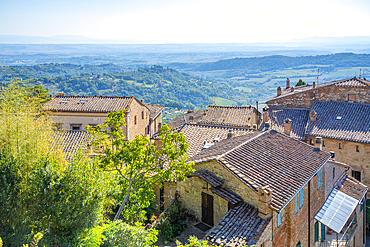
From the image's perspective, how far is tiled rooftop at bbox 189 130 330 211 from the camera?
12.5 meters

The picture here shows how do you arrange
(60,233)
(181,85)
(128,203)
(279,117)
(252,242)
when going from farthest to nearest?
(181,85), (279,117), (128,203), (252,242), (60,233)

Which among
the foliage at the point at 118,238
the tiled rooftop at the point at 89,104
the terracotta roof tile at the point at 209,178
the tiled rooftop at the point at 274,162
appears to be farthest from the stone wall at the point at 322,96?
the foliage at the point at 118,238

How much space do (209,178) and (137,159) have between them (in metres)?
3.18

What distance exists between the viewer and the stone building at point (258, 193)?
37.0 ft

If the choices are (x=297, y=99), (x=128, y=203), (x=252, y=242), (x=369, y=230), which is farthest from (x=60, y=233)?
(x=297, y=99)

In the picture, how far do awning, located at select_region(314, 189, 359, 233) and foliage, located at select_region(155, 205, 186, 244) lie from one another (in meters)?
7.08

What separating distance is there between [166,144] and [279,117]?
80.6ft

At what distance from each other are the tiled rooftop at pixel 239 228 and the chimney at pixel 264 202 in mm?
202

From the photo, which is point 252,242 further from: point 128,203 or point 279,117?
point 279,117

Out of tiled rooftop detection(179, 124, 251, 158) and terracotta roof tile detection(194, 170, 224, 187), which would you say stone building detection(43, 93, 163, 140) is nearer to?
tiled rooftop detection(179, 124, 251, 158)

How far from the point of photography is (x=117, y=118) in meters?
12.5

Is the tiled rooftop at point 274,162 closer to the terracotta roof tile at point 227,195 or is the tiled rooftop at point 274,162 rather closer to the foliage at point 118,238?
the terracotta roof tile at point 227,195

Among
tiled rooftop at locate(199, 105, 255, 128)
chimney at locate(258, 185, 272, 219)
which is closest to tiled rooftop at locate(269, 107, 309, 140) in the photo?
tiled rooftop at locate(199, 105, 255, 128)

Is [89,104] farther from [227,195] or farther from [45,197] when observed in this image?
[45,197]
